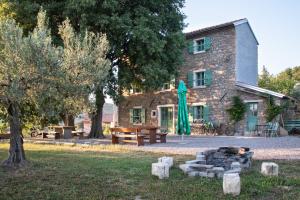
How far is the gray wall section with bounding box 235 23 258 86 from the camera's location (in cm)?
2429

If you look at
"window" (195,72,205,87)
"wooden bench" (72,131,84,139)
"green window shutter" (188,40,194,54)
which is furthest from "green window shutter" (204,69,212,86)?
"wooden bench" (72,131,84,139)

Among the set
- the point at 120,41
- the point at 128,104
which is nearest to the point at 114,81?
the point at 120,41

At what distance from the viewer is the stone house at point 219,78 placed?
23.0 metres

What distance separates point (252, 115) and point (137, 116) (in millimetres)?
10670

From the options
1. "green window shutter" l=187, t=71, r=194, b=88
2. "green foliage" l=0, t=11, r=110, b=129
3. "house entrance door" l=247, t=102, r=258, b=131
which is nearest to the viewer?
"green foliage" l=0, t=11, r=110, b=129

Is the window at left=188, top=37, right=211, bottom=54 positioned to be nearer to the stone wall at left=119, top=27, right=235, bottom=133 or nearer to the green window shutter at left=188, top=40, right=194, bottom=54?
the green window shutter at left=188, top=40, right=194, bottom=54

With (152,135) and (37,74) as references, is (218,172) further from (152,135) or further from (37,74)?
(152,135)

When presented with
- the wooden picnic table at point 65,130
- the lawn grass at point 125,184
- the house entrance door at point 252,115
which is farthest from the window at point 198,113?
the lawn grass at point 125,184

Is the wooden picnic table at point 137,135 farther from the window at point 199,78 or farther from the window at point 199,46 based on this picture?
the window at point 199,46

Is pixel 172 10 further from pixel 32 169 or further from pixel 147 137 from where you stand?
pixel 32 169

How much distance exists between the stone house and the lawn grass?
1424cm

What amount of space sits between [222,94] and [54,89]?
17.9 m

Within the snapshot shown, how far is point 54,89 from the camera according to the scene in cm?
775

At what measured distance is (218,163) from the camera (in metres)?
8.81
